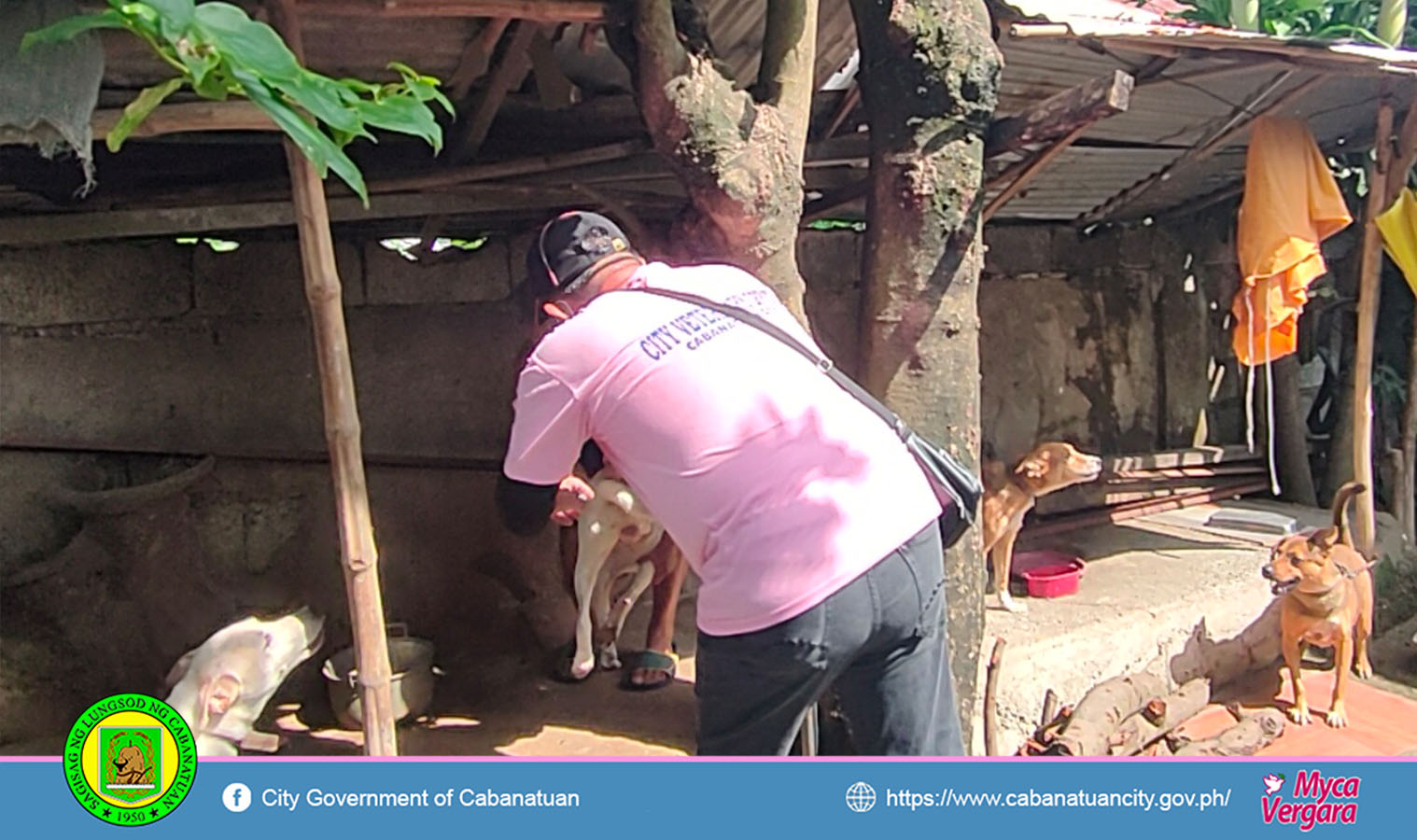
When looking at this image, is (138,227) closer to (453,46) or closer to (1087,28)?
(453,46)

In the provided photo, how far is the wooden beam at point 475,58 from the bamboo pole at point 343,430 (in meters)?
0.61

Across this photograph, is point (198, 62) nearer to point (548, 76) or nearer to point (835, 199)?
point (548, 76)

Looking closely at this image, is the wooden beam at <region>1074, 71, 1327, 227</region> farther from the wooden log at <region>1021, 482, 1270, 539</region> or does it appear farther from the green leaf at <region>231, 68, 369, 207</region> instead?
the green leaf at <region>231, 68, 369, 207</region>

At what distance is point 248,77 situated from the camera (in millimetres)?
1964

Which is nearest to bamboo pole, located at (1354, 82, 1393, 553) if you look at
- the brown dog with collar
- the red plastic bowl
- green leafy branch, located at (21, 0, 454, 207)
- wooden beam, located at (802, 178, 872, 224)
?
the brown dog with collar

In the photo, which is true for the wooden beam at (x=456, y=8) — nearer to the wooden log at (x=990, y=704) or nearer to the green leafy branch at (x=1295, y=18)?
the wooden log at (x=990, y=704)

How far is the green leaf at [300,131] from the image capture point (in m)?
1.97

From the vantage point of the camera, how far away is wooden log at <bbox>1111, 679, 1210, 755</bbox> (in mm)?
4250

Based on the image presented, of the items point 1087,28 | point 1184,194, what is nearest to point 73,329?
point 1087,28

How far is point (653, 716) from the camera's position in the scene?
4.01m

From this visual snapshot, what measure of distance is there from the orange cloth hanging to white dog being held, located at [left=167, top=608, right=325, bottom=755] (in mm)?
4407

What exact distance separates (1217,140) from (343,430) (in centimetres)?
492
